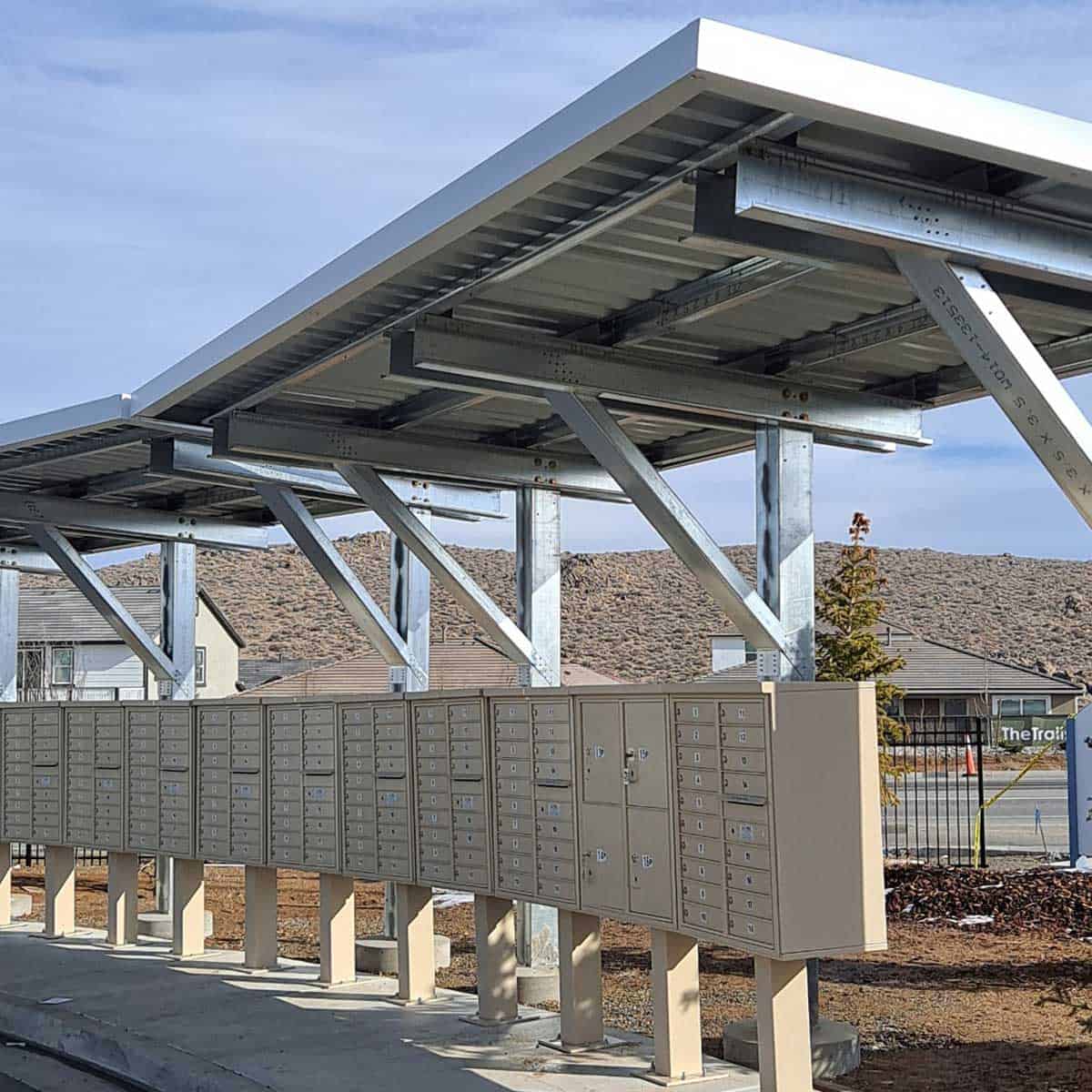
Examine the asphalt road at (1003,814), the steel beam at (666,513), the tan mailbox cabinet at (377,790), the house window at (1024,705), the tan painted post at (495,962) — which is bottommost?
the asphalt road at (1003,814)

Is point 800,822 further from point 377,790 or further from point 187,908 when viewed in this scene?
point 187,908

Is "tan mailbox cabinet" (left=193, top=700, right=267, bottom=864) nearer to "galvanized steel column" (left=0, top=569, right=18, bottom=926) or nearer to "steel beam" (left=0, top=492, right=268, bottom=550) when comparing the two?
"steel beam" (left=0, top=492, right=268, bottom=550)

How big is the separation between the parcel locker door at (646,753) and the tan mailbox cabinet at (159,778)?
16.9ft

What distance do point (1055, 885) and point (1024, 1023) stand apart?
5602mm

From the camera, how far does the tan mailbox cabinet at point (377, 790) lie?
10234 millimetres

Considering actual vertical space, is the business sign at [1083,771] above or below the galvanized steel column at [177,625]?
below

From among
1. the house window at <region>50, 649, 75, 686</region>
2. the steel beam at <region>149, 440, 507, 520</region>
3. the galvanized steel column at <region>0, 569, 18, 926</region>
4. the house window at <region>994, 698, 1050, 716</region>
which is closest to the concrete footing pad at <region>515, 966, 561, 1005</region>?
the steel beam at <region>149, 440, 507, 520</region>

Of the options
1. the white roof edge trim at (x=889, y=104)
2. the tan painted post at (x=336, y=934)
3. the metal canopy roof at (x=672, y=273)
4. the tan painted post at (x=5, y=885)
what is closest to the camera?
the white roof edge trim at (x=889, y=104)

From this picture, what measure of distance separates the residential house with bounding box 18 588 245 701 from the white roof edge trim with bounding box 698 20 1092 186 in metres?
34.5

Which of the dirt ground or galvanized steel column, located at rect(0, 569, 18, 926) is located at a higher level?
galvanized steel column, located at rect(0, 569, 18, 926)

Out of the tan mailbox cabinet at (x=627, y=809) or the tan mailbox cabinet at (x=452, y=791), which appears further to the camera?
the tan mailbox cabinet at (x=452, y=791)

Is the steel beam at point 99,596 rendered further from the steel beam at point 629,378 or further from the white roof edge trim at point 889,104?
the white roof edge trim at point 889,104

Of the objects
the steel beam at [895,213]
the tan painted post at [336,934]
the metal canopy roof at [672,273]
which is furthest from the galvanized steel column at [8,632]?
the steel beam at [895,213]

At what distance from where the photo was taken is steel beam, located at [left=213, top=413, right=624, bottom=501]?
10.3 m
